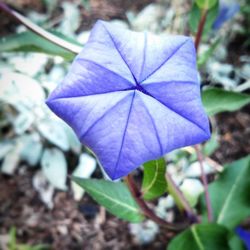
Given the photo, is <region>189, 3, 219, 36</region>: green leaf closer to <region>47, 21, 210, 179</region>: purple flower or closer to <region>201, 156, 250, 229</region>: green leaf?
<region>201, 156, 250, 229</region>: green leaf

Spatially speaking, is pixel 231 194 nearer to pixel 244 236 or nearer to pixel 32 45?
pixel 244 236

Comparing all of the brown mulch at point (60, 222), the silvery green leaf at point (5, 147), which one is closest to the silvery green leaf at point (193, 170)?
the brown mulch at point (60, 222)

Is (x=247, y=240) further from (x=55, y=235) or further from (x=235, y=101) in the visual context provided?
(x=55, y=235)

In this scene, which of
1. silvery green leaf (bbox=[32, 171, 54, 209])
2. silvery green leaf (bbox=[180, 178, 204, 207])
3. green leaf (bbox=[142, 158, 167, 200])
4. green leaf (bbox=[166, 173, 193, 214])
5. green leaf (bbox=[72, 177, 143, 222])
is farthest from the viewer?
silvery green leaf (bbox=[32, 171, 54, 209])

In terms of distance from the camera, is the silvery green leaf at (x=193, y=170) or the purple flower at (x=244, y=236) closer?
the purple flower at (x=244, y=236)

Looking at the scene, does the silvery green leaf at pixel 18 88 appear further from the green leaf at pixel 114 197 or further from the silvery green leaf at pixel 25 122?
the green leaf at pixel 114 197

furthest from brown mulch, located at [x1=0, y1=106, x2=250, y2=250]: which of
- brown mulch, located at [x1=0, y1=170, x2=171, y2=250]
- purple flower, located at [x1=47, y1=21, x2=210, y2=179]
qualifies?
purple flower, located at [x1=47, y1=21, x2=210, y2=179]

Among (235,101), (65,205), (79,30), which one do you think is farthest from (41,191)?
(235,101)
